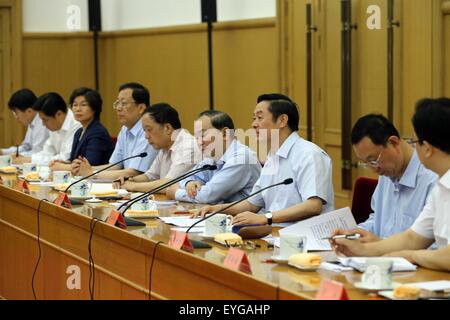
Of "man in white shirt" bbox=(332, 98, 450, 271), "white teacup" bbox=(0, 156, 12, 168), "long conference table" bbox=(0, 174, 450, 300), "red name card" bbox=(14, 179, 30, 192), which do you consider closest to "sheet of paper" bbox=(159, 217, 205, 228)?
"long conference table" bbox=(0, 174, 450, 300)

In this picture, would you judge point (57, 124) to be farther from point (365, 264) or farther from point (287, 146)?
point (365, 264)

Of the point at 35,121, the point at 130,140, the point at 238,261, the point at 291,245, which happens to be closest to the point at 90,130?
the point at 130,140

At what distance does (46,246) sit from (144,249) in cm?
126

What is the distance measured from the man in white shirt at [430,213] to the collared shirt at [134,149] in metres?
2.76

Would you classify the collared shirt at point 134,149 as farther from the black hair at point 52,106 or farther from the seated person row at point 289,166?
the seated person row at point 289,166

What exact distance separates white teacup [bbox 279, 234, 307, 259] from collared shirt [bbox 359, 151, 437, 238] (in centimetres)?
62

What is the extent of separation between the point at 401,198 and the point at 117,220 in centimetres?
113

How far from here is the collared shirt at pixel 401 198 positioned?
10.7 ft

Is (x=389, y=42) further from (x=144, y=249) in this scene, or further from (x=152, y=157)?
(x=144, y=249)

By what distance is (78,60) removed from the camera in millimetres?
9297

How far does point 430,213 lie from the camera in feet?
9.34
